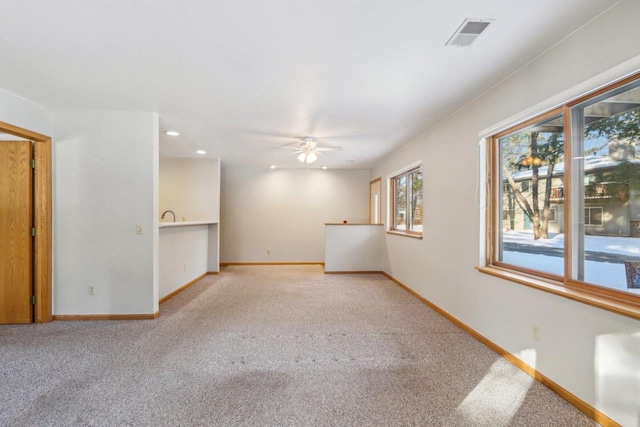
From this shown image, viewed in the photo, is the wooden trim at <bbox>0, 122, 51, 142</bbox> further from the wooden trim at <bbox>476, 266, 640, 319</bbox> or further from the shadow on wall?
the shadow on wall

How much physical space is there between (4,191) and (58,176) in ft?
1.71

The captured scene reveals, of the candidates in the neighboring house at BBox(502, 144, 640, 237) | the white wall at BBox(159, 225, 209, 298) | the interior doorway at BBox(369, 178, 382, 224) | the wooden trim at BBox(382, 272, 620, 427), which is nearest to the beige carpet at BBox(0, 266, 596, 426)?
the wooden trim at BBox(382, 272, 620, 427)

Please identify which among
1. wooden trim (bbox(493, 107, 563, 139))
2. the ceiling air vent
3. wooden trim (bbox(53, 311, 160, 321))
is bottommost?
wooden trim (bbox(53, 311, 160, 321))

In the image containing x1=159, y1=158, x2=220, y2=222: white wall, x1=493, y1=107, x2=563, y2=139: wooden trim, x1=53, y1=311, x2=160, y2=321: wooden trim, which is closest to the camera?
x1=493, y1=107, x2=563, y2=139: wooden trim

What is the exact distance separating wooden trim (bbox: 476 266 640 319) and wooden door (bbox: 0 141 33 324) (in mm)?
4880

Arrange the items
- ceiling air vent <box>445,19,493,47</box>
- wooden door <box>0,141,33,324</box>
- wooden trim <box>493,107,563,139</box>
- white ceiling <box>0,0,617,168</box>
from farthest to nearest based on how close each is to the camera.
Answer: wooden door <box>0,141,33,324</box>
wooden trim <box>493,107,563,139</box>
ceiling air vent <box>445,19,493,47</box>
white ceiling <box>0,0,617,168</box>

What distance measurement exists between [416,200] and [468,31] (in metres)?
3.32

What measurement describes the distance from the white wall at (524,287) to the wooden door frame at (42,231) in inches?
182

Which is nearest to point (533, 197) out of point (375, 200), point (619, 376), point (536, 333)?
point (536, 333)

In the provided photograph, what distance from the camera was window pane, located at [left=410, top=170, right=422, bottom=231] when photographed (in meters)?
4.90

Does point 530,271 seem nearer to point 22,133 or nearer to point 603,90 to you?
point 603,90

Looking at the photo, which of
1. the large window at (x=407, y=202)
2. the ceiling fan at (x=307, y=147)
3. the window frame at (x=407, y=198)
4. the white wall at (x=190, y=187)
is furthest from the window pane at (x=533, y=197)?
the white wall at (x=190, y=187)

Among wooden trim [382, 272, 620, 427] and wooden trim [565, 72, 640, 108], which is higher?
wooden trim [565, 72, 640, 108]

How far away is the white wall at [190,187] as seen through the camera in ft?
20.9
